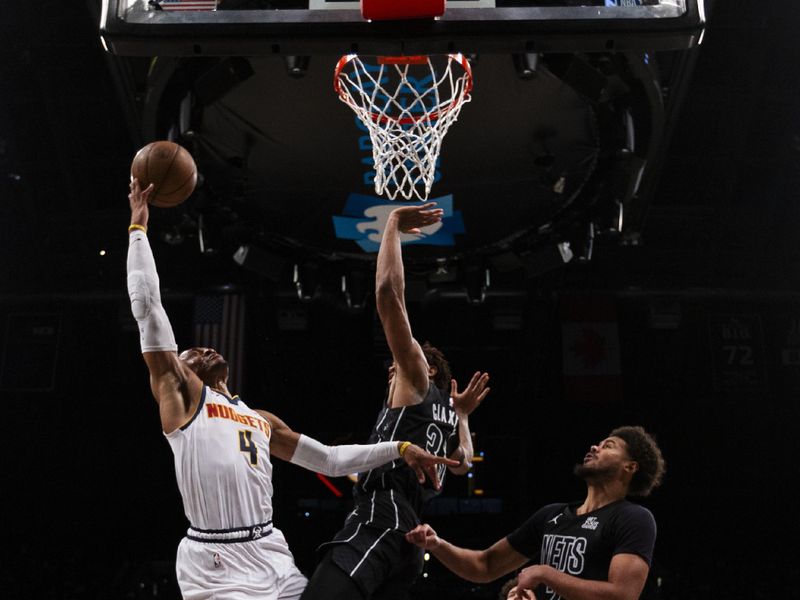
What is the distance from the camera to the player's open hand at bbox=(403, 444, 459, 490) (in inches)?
145

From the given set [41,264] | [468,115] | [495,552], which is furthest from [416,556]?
[41,264]

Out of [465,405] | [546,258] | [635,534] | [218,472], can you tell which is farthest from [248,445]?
[546,258]

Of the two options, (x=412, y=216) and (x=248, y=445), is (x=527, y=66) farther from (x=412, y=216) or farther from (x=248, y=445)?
(x=248, y=445)

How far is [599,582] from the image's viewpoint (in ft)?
11.9

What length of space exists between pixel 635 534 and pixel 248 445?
4.83 ft

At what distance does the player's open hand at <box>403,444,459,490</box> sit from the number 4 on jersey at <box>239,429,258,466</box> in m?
0.57

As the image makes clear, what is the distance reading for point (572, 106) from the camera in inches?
271

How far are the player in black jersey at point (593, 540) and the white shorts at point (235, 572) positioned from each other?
0.52 meters

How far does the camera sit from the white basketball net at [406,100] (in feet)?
18.4

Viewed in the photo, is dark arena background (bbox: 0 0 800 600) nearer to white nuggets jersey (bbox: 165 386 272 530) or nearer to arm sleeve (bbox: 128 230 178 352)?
arm sleeve (bbox: 128 230 178 352)

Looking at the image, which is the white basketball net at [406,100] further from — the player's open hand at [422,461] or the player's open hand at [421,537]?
the player's open hand at [421,537]

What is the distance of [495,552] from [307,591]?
102 cm

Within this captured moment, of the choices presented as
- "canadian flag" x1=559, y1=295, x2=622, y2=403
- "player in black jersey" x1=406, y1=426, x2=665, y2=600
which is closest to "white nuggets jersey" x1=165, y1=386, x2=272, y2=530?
"player in black jersey" x1=406, y1=426, x2=665, y2=600

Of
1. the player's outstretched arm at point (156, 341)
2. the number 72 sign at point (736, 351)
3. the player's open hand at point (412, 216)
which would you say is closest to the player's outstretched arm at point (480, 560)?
the player's outstretched arm at point (156, 341)
